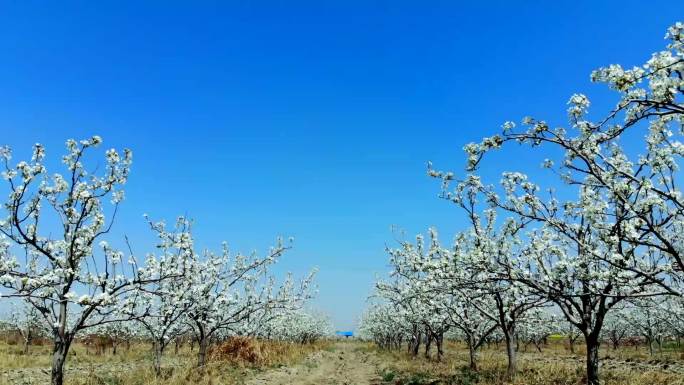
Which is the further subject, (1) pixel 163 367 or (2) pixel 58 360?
(1) pixel 163 367

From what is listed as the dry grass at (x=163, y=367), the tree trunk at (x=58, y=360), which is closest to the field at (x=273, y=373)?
the dry grass at (x=163, y=367)

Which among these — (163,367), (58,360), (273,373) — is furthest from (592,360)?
(163,367)

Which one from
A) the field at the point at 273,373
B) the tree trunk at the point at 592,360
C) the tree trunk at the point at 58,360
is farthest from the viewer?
the field at the point at 273,373

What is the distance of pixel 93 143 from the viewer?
1091cm

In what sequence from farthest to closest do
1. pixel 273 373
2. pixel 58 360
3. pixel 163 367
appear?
pixel 273 373 < pixel 163 367 < pixel 58 360

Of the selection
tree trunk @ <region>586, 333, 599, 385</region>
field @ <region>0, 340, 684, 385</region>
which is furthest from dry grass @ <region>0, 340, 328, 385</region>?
tree trunk @ <region>586, 333, 599, 385</region>

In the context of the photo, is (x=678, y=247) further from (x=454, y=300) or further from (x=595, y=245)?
(x=454, y=300)

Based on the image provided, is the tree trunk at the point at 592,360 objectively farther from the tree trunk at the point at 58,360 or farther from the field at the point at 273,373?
the tree trunk at the point at 58,360

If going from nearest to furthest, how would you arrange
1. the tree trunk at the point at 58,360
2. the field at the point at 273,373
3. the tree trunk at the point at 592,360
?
the tree trunk at the point at 58,360, the tree trunk at the point at 592,360, the field at the point at 273,373

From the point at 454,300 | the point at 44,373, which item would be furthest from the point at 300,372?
the point at 44,373

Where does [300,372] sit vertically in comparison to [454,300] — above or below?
below

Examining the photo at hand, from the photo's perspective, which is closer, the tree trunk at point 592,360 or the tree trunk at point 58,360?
the tree trunk at point 58,360

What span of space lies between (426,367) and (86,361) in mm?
21958

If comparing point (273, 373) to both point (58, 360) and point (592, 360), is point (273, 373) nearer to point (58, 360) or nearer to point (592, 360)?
point (58, 360)
